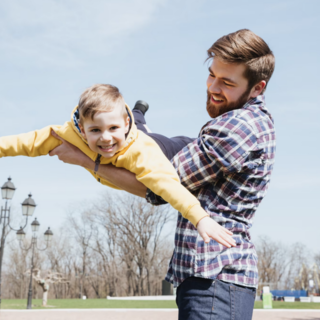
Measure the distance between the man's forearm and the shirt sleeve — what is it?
1.34 ft

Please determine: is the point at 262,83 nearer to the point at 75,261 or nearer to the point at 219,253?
the point at 219,253

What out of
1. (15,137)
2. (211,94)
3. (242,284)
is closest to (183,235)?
(242,284)

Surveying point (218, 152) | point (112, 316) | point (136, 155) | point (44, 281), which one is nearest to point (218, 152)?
point (218, 152)

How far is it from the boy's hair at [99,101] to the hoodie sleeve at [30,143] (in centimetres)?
42

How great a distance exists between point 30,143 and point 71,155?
29cm

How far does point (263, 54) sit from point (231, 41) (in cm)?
20

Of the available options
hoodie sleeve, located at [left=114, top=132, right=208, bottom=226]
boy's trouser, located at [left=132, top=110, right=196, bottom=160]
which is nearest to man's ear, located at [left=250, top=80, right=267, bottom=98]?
hoodie sleeve, located at [left=114, top=132, right=208, bottom=226]

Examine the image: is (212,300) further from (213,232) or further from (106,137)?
(106,137)

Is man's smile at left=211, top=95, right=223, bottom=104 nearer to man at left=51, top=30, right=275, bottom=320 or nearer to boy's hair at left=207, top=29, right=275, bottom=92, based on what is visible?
man at left=51, top=30, right=275, bottom=320

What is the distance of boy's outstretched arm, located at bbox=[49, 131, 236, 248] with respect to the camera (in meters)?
1.98

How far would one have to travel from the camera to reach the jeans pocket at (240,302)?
206cm

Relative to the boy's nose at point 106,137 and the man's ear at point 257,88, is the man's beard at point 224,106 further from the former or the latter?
the boy's nose at point 106,137

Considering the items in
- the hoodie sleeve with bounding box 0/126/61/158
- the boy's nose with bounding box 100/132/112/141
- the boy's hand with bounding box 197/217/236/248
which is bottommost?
the boy's hand with bounding box 197/217/236/248

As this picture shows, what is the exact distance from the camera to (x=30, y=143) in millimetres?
2879
